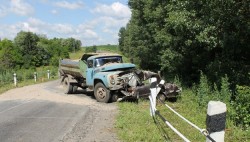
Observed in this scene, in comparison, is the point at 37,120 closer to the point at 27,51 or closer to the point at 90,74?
the point at 90,74

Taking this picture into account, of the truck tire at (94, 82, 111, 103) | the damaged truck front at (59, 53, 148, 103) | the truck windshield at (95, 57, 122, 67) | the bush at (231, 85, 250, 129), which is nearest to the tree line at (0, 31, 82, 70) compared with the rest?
the damaged truck front at (59, 53, 148, 103)

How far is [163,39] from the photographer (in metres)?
23.7

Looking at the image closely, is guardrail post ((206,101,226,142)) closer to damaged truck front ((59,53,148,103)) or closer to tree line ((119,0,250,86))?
tree line ((119,0,250,86))

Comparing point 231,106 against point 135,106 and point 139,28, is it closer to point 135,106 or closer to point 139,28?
point 135,106

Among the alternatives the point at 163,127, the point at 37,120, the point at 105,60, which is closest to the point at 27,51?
the point at 105,60

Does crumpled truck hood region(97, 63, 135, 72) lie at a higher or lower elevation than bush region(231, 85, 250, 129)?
higher

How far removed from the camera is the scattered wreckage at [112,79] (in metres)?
15.2

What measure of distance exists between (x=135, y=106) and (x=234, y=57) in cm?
573

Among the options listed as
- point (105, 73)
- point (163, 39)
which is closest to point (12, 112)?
point (105, 73)

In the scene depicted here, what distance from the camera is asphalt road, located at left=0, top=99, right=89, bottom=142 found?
881cm

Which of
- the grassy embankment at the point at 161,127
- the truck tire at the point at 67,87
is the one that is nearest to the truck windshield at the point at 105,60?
the truck tire at the point at 67,87

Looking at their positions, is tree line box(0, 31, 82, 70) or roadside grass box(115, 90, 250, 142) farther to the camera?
tree line box(0, 31, 82, 70)

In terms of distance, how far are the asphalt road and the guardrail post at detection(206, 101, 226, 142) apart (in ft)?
18.7

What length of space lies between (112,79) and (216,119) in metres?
12.7
